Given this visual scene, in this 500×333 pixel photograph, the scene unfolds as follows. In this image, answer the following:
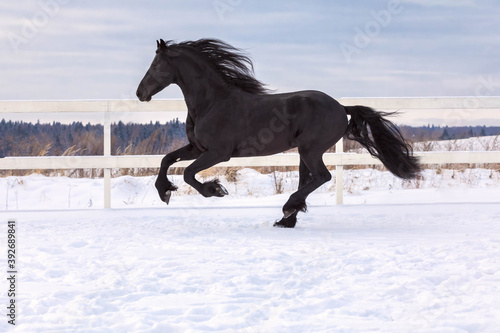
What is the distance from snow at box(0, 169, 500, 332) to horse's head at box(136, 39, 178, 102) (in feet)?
4.61

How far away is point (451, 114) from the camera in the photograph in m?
10.1

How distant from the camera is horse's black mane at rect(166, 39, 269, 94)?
280 inches

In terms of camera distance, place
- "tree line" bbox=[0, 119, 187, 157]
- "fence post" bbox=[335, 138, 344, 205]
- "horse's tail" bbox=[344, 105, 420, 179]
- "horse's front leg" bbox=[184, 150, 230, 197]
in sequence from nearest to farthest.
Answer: "horse's front leg" bbox=[184, 150, 230, 197]
"horse's tail" bbox=[344, 105, 420, 179]
"fence post" bbox=[335, 138, 344, 205]
"tree line" bbox=[0, 119, 187, 157]

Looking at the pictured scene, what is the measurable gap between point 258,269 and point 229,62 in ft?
10.4

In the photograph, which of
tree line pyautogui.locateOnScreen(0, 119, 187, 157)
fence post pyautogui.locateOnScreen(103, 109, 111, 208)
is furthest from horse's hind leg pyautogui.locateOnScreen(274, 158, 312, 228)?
tree line pyautogui.locateOnScreen(0, 119, 187, 157)

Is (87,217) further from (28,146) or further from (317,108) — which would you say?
(28,146)

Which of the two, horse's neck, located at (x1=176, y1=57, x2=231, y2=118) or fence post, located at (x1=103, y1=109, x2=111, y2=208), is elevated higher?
horse's neck, located at (x1=176, y1=57, x2=231, y2=118)

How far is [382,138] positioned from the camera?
281 inches

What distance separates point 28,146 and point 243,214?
694cm

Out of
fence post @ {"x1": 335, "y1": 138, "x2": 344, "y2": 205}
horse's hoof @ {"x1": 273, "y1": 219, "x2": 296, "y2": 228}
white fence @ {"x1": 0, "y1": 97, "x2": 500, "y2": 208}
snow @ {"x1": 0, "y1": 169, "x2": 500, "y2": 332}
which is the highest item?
white fence @ {"x1": 0, "y1": 97, "x2": 500, "y2": 208}

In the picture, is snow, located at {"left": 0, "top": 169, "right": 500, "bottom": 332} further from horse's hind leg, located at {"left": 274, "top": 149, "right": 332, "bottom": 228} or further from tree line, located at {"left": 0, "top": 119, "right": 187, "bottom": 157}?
tree line, located at {"left": 0, "top": 119, "right": 187, "bottom": 157}

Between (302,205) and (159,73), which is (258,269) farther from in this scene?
(159,73)

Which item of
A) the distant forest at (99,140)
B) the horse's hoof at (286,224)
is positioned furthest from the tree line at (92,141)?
the horse's hoof at (286,224)

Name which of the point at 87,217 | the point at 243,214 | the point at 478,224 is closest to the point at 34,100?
the point at 87,217
